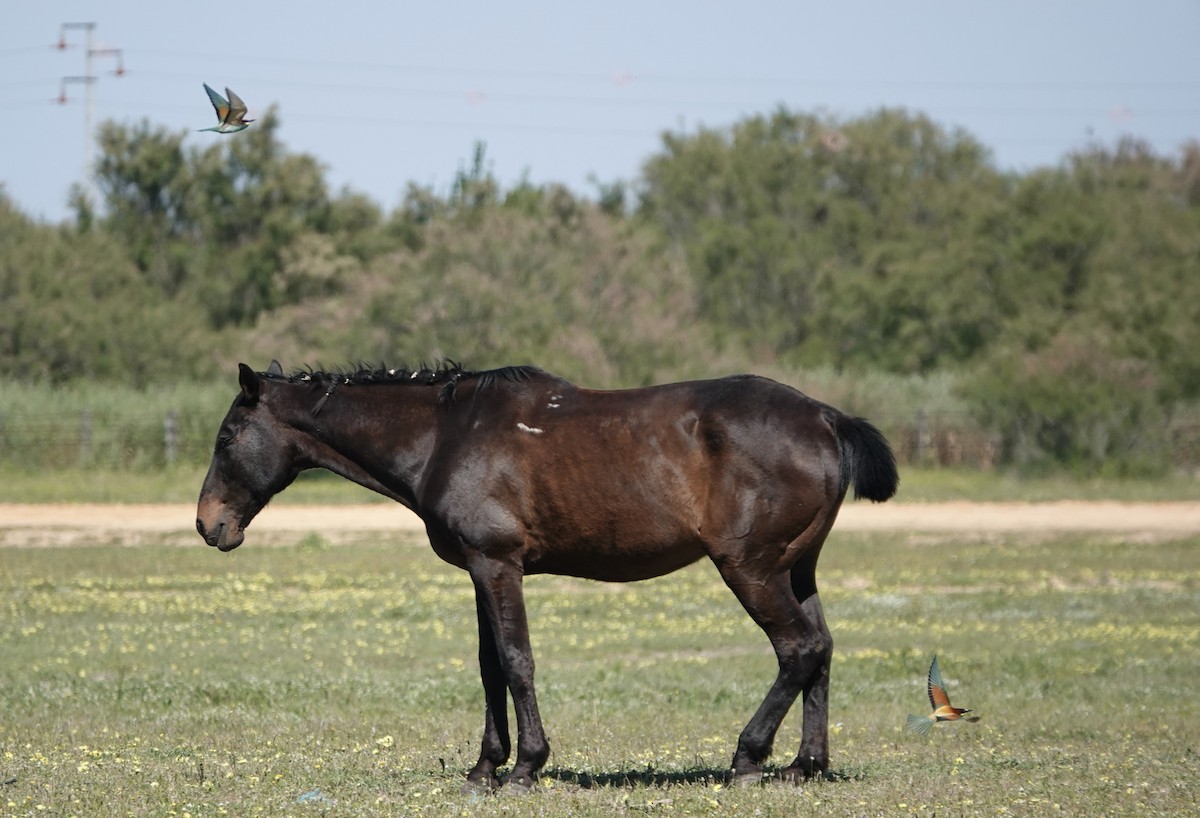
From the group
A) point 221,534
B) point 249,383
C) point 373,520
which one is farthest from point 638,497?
point 373,520

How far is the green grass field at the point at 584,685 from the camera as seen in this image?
877 cm

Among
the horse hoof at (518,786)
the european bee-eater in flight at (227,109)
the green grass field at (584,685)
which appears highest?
the european bee-eater in flight at (227,109)

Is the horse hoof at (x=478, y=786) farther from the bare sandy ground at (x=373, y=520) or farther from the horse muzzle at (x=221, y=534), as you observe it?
the bare sandy ground at (x=373, y=520)

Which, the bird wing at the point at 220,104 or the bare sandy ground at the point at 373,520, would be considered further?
the bare sandy ground at the point at 373,520

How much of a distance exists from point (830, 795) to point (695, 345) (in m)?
43.1

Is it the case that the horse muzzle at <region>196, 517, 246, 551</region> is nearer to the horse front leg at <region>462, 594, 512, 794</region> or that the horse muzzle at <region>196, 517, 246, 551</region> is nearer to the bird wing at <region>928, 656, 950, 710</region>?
the horse front leg at <region>462, 594, 512, 794</region>

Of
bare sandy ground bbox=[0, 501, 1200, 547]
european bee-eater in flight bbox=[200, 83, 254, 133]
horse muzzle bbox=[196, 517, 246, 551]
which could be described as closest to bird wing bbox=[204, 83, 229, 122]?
european bee-eater in flight bbox=[200, 83, 254, 133]

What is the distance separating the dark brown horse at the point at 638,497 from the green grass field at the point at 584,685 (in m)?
0.69

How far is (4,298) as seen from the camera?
5391cm

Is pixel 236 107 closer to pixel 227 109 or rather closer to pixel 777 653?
pixel 227 109

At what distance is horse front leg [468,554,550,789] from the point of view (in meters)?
9.08

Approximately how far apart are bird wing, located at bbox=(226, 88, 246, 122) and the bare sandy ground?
792 inches

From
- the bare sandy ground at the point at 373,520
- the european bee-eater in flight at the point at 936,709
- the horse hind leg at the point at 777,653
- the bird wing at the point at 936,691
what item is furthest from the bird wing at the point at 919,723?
→ the bare sandy ground at the point at 373,520

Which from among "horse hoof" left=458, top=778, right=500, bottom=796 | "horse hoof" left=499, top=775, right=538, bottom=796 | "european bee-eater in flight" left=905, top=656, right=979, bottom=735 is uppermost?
"european bee-eater in flight" left=905, top=656, right=979, bottom=735
